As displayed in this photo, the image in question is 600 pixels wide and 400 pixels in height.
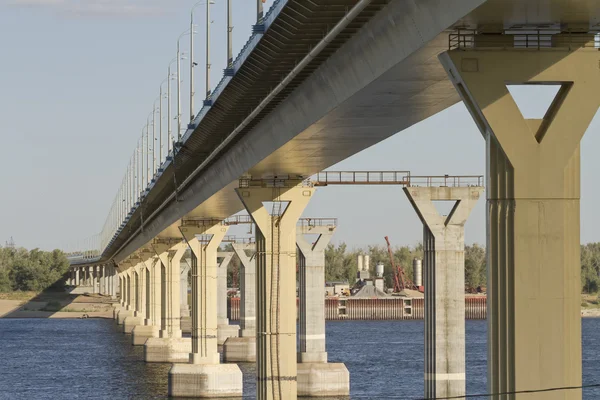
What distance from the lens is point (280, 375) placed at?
160ft

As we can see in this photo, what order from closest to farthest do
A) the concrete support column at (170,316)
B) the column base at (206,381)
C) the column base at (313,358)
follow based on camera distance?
the column base at (206,381) → the column base at (313,358) → the concrete support column at (170,316)

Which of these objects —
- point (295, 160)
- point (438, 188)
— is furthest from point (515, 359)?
point (438, 188)

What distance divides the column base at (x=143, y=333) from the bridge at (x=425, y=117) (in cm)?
6249

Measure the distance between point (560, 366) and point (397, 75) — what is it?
7346mm

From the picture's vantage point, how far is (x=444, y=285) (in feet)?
152

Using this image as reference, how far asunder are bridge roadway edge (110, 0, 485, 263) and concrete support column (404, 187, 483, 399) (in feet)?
16.7

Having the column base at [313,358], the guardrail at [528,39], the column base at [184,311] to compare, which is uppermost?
the guardrail at [528,39]

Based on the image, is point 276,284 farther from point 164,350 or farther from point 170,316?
point 170,316

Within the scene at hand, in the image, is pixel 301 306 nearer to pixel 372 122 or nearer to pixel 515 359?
Answer: pixel 372 122

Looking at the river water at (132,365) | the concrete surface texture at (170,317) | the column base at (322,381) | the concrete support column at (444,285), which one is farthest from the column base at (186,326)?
the concrete support column at (444,285)

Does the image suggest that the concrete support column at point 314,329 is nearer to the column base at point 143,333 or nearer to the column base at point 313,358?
the column base at point 313,358

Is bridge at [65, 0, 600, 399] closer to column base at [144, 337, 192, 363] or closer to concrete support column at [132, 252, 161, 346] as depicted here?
column base at [144, 337, 192, 363]

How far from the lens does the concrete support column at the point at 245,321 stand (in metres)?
95.3

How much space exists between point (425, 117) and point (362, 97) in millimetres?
3945
